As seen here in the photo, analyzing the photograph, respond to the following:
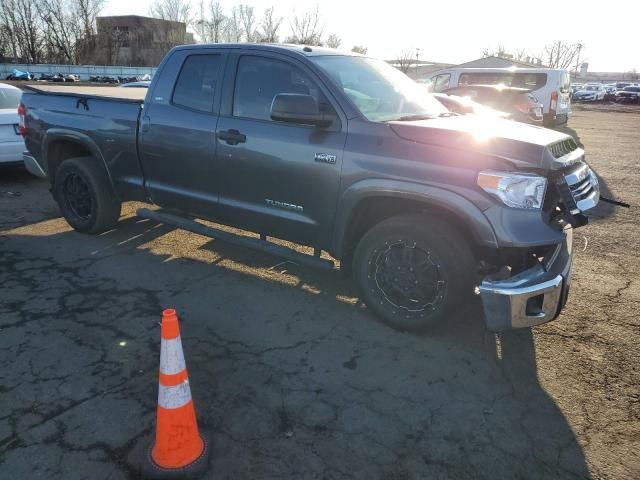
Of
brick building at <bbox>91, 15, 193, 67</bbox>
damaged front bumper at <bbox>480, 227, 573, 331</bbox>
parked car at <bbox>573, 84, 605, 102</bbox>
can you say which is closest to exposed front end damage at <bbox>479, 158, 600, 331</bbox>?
damaged front bumper at <bbox>480, 227, 573, 331</bbox>


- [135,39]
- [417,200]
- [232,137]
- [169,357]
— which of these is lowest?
[169,357]

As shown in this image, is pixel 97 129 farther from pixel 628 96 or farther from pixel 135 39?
pixel 135 39

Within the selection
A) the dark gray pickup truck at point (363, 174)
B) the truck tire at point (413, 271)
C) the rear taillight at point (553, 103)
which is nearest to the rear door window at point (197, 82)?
the dark gray pickup truck at point (363, 174)

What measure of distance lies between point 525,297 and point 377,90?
2044mm

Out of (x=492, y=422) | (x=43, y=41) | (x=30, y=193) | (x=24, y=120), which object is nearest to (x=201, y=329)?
(x=492, y=422)

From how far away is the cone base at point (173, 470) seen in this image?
7.15 ft

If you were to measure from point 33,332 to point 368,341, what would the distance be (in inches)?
93.4

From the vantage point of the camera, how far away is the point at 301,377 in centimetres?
302

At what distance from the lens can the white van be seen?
15477 mm

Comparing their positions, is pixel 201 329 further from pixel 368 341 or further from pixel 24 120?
pixel 24 120

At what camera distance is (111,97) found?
504cm

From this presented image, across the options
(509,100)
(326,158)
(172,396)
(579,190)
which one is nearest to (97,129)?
(326,158)

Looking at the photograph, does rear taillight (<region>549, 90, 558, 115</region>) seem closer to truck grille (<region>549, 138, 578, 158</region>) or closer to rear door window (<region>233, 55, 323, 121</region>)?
truck grille (<region>549, 138, 578, 158</region>)

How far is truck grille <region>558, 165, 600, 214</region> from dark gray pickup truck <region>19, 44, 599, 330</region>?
1 centimetres
